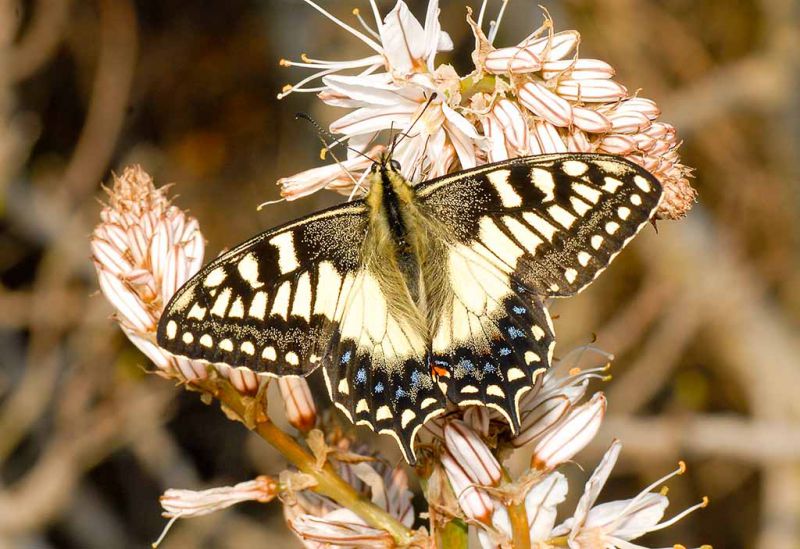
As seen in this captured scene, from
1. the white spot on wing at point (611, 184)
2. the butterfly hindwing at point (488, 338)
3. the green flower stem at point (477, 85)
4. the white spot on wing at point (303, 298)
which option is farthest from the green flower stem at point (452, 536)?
the green flower stem at point (477, 85)

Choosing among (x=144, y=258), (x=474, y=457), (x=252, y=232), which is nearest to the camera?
(x=474, y=457)

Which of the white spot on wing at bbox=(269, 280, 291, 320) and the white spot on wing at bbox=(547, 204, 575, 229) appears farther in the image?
the white spot on wing at bbox=(269, 280, 291, 320)

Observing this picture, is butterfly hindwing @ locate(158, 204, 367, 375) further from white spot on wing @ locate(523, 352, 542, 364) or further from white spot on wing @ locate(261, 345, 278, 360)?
white spot on wing @ locate(523, 352, 542, 364)

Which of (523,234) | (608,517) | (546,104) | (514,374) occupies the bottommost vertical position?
(608,517)

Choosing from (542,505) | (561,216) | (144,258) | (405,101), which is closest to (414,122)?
(405,101)

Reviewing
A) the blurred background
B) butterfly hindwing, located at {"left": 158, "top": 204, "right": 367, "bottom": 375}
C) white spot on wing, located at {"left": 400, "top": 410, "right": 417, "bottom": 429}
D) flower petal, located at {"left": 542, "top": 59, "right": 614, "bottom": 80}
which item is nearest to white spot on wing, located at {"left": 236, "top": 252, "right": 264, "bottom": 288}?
butterfly hindwing, located at {"left": 158, "top": 204, "right": 367, "bottom": 375}

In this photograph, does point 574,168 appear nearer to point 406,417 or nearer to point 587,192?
point 587,192
